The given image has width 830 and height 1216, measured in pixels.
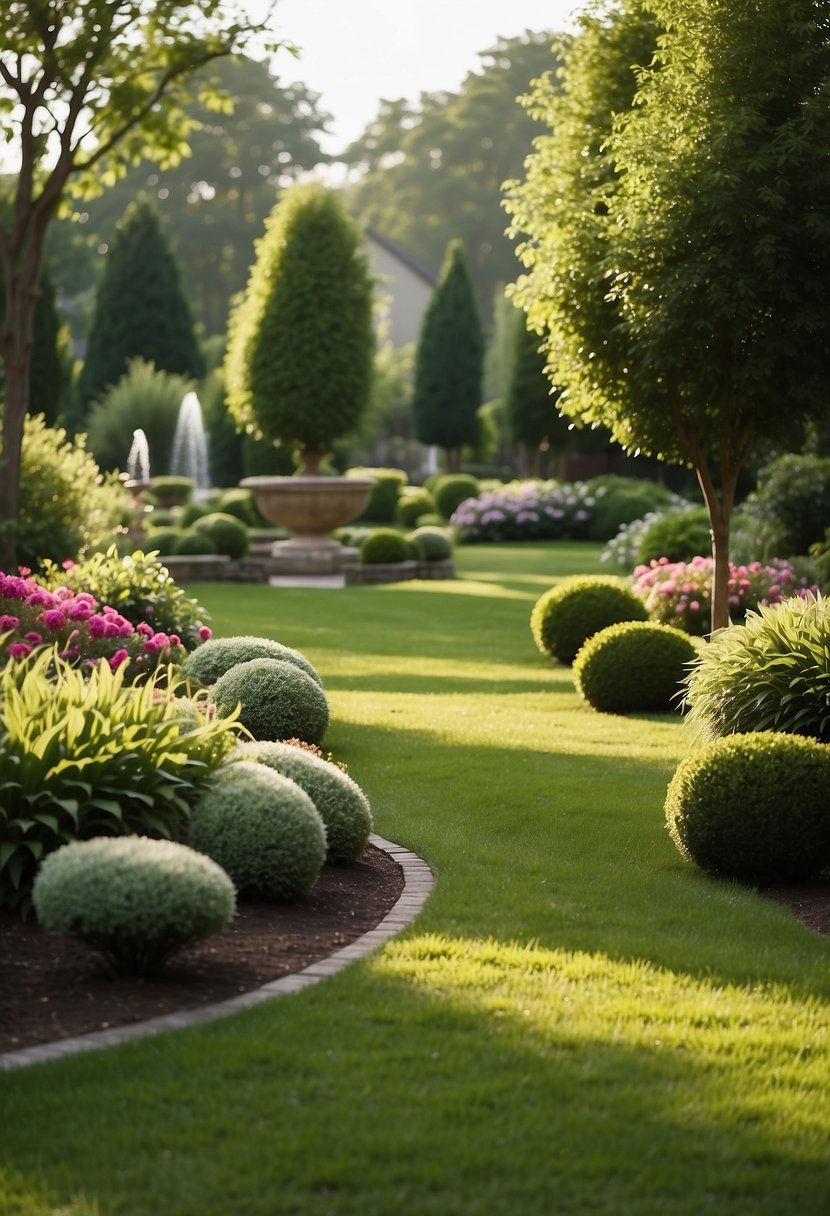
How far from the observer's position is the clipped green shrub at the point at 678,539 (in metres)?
20.2

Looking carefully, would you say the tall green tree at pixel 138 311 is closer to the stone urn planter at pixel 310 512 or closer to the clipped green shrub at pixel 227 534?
the clipped green shrub at pixel 227 534

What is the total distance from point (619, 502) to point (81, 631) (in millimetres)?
23890

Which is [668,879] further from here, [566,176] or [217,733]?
[566,176]

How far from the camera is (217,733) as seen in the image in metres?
6.47

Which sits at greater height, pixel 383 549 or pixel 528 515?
pixel 528 515

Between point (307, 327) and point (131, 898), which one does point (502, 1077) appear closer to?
point (131, 898)

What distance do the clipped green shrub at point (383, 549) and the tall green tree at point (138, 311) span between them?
63.8 ft

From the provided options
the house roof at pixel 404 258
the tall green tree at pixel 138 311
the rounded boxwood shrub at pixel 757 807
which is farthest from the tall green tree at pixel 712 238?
the house roof at pixel 404 258

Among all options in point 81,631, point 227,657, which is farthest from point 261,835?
point 81,631

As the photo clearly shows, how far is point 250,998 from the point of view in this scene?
199 inches

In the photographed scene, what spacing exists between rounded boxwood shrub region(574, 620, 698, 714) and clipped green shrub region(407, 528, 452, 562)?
13635 mm

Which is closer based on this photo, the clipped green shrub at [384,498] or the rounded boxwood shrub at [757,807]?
the rounded boxwood shrub at [757,807]

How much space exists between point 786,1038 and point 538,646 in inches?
464

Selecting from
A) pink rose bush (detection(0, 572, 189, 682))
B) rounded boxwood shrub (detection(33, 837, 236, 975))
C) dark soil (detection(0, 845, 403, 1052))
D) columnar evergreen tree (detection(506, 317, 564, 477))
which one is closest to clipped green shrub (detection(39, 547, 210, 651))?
pink rose bush (detection(0, 572, 189, 682))
